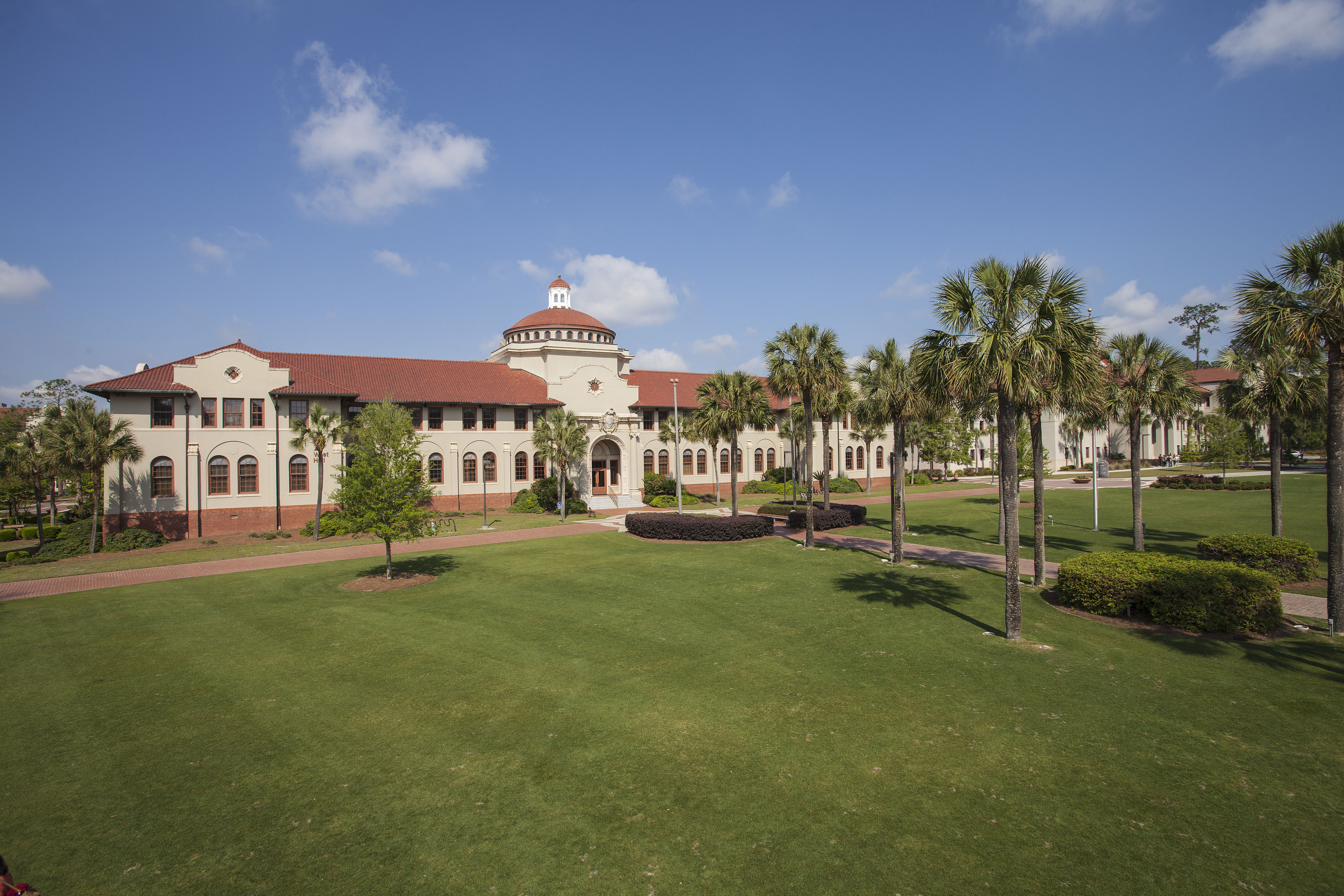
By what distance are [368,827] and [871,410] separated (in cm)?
2365

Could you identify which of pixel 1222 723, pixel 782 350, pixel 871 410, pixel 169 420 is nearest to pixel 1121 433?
pixel 871 410

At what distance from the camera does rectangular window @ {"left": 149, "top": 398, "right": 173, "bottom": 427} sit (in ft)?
108

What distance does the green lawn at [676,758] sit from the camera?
19.4 feet

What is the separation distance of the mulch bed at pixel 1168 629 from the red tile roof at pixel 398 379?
114ft

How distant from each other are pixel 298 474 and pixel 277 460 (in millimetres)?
1387

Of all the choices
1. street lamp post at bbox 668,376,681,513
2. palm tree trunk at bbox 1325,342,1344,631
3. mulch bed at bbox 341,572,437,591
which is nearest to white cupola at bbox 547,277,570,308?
street lamp post at bbox 668,376,681,513

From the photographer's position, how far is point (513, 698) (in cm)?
1012

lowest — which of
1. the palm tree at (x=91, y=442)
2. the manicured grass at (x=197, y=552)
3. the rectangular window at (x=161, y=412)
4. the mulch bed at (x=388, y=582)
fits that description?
the manicured grass at (x=197, y=552)

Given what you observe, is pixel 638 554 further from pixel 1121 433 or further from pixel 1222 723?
pixel 1121 433

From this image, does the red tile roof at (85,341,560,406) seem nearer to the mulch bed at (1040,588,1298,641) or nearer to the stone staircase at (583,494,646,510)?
the stone staircase at (583,494,646,510)

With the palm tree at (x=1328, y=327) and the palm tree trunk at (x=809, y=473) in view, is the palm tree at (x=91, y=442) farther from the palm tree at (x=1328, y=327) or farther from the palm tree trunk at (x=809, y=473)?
the palm tree at (x=1328, y=327)

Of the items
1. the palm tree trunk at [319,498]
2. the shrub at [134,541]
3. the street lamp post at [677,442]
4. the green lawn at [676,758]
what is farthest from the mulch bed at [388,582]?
the shrub at [134,541]

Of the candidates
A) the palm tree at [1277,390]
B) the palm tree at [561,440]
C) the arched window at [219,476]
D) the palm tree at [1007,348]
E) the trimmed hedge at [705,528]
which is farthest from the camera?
the palm tree at [561,440]

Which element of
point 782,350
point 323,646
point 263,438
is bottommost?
point 323,646
